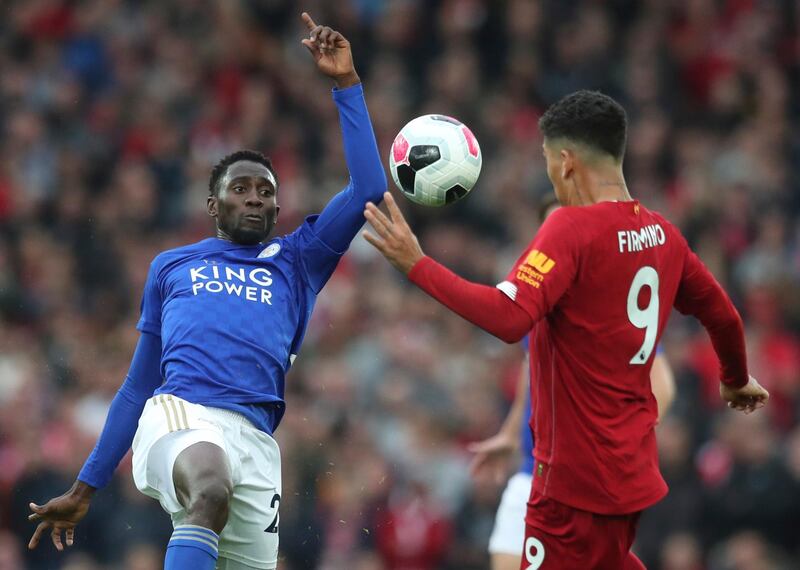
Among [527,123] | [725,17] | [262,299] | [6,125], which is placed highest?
[725,17]

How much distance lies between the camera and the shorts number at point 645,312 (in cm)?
498

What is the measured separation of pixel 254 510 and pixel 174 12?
10119 mm

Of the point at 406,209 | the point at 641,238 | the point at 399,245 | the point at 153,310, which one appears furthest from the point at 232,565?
the point at 406,209

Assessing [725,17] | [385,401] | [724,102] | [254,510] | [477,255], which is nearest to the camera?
[254,510]

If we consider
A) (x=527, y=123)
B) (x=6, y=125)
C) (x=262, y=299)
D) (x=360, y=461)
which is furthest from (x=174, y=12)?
(x=262, y=299)

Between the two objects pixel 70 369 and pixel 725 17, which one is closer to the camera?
pixel 70 369

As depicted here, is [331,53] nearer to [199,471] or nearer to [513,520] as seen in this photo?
[199,471]

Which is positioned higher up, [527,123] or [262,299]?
[527,123]

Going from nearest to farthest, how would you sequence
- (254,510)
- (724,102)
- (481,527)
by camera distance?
1. (254,510)
2. (481,527)
3. (724,102)

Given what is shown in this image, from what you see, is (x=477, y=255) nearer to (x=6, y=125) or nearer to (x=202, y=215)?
(x=202, y=215)

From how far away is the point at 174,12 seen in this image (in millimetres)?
14547

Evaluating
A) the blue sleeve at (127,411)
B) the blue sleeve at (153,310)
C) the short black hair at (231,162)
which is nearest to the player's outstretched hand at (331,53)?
the short black hair at (231,162)

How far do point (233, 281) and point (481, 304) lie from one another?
1.37 m

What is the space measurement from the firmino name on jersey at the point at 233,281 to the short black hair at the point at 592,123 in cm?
139
